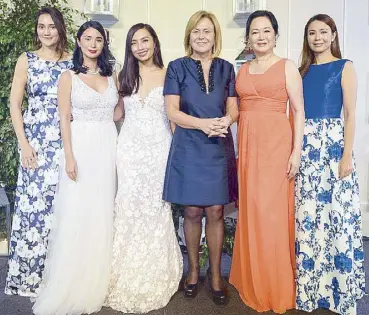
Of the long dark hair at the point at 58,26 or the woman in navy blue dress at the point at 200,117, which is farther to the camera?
the long dark hair at the point at 58,26

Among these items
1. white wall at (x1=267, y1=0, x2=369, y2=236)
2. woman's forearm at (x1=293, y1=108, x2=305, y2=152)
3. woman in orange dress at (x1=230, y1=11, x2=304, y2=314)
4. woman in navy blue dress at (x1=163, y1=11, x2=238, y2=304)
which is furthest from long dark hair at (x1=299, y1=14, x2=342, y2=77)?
white wall at (x1=267, y1=0, x2=369, y2=236)

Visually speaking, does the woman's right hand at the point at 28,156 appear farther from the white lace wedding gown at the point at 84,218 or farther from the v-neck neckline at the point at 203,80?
the v-neck neckline at the point at 203,80

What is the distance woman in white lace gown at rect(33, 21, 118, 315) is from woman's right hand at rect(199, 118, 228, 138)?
55 cm

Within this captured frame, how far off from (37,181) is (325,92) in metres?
1.69

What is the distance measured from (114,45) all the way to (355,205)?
8.16ft

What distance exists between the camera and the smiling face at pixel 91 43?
2.39 meters

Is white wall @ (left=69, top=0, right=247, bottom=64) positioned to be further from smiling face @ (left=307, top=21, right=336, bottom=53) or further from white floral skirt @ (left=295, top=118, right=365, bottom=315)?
white floral skirt @ (left=295, top=118, right=365, bottom=315)

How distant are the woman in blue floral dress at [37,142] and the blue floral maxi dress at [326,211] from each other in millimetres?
1412

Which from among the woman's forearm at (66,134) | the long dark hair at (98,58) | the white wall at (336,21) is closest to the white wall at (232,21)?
the white wall at (336,21)

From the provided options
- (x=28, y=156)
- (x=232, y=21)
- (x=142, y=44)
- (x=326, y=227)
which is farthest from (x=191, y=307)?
(x=232, y=21)

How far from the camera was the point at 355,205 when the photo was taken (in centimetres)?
231

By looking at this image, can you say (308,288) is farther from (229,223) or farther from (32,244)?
(32,244)

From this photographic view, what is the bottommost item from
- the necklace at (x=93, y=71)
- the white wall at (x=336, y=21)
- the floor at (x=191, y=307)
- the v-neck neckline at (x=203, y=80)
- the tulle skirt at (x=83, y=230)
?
the floor at (x=191, y=307)

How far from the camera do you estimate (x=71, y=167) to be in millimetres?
2379
